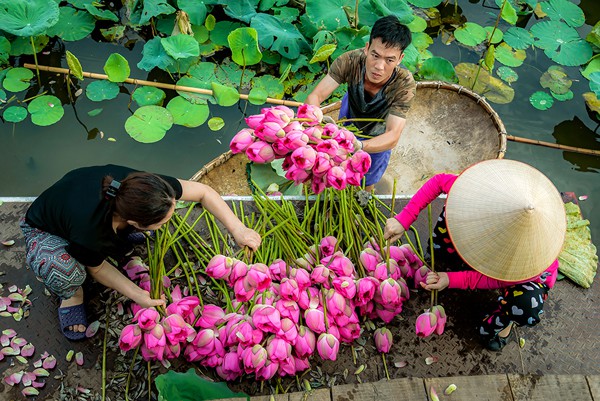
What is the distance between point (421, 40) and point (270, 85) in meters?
1.17

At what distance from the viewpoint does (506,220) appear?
1.39 m

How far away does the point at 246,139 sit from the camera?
53.1 inches

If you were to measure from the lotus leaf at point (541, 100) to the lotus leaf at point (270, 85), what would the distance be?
1.71 meters

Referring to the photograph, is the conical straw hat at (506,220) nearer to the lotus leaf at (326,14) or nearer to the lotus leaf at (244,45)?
the lotus leaf at (244,45)

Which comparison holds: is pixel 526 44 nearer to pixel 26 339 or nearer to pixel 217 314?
pixel 217 314

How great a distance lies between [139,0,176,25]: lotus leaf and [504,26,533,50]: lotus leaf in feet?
7.62

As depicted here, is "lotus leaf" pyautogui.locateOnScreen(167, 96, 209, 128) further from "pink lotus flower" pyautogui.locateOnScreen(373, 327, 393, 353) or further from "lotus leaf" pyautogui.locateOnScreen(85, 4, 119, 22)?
"pink lotus flower" pyautogui.locateOnScreen(373, 327, 393, 353)

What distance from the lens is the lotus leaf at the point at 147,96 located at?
302 cm

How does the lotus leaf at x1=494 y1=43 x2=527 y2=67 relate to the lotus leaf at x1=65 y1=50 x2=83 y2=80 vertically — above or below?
below

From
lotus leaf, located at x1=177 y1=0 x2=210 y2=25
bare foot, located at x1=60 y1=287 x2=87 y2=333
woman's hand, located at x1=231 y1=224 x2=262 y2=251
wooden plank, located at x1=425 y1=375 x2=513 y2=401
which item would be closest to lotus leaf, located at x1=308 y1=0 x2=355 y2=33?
lotus leaf, located at x1=177 y1=0 x2=210 y2=25

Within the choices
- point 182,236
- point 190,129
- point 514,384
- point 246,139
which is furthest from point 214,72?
point 514,384

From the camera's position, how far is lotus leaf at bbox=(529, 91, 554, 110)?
341 centimetres

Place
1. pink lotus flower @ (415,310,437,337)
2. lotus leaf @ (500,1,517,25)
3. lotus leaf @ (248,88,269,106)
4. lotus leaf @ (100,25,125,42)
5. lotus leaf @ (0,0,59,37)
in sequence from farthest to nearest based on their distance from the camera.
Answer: lotus leaf @ (500,1,517,25), lotus leaf @ (100,25,125,42), lotus leaf @ (248,88,269,106), lotus leaf @ (0,0,59,37), pink lotus flower @ (415,310,437,337)

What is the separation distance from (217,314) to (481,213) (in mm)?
816
